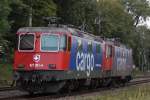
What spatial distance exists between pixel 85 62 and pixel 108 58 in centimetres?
612

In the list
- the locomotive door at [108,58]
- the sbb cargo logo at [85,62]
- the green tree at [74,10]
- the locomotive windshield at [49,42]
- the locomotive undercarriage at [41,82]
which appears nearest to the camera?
the locomotive undercarriage at [41,82]

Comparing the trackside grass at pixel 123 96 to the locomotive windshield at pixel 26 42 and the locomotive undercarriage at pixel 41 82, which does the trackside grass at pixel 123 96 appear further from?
the locomotive windshield at pixel 26 42

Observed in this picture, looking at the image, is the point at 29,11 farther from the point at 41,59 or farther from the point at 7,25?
the point at 41,59

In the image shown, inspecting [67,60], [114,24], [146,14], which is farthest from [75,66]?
[146,14]

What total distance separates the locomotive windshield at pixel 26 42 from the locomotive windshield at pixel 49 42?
0.52 meters

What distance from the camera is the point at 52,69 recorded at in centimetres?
2391

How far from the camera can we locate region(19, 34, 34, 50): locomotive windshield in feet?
80.0

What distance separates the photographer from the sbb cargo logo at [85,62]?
26719 millimetres

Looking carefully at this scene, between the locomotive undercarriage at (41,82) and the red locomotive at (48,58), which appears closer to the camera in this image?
the locomotive undercarriage at (41,82)

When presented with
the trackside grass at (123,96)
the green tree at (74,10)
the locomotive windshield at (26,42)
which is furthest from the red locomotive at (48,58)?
the green tree at (74,10)

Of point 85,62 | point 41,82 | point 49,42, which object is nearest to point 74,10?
point 85,62

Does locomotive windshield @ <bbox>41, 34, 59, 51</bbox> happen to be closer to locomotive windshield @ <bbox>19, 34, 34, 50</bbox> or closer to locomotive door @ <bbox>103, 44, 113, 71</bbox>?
locomotive windshield @ <bbox>19, 34, 34, 50</bbox>

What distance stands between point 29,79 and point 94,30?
4215 centimetres

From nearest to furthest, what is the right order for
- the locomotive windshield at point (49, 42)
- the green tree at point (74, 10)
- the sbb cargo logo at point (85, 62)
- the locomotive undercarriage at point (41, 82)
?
the locomotive undercarriage at point (41, 82)
the locomotive windshield at point (49, 42)
the sbb cargo logo at point (85, 62)
the green tree at point (74, 10)
